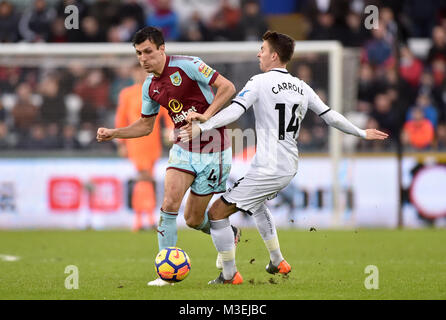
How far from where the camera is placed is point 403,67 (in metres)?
17.8

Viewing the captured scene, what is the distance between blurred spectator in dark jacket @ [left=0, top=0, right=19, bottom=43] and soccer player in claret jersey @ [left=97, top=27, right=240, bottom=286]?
10658mm

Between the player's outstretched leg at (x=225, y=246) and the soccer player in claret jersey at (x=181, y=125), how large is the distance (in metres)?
0.24

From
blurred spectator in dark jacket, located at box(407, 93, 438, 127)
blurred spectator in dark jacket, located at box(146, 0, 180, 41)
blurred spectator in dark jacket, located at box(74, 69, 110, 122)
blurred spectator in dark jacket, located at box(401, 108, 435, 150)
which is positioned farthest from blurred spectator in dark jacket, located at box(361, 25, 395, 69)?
blurred spectator in dark jacket, located at box(74, 69, 110, 122)

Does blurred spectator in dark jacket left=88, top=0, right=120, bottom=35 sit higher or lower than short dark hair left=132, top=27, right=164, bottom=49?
higher

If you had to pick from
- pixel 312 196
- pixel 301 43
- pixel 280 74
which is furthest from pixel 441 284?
pixel 301 43

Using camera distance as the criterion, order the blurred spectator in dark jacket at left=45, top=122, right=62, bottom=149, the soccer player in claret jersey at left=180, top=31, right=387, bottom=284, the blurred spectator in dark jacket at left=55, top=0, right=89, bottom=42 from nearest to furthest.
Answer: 1. the soccer player in claret jersey at left=180, top=31, right=387, bottom=284
2. the blurred spectator in dark jacket at left=45, top=122, right=62, bottom=149
3. the blurred spectator in dark jacket at left=55, top=0, right=89, bottom=42

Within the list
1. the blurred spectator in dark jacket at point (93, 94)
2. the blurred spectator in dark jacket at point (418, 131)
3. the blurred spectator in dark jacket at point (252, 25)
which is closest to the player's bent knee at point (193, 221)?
the blurred spectator in dark jacket at point (93, 94)

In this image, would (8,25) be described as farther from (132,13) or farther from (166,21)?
(166,21)

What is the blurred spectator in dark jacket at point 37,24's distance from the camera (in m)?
17.8

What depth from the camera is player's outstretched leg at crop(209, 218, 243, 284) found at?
7.63m

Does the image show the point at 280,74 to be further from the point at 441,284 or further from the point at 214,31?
the point at 214,31

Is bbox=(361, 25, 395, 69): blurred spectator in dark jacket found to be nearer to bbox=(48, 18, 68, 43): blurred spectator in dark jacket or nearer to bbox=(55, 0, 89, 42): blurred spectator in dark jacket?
bbox=(55, 0, 89, 42): blurred spectator in dark jacket

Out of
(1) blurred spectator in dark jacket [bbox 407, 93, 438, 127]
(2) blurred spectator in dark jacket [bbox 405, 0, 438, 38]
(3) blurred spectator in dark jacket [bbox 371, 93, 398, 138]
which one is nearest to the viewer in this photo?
(3) blurred spectator in dark jacket [bbox 371, 93, 398, 138]

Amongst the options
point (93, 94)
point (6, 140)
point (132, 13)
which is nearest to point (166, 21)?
point (132, 13)
